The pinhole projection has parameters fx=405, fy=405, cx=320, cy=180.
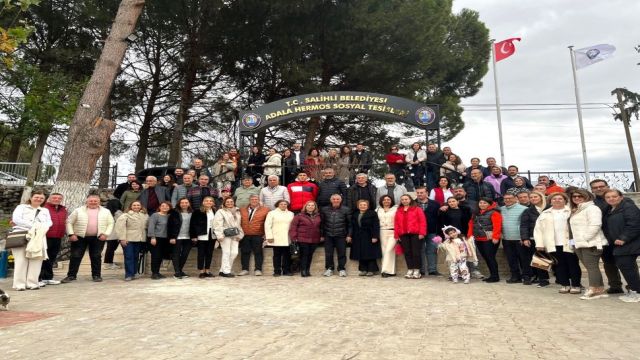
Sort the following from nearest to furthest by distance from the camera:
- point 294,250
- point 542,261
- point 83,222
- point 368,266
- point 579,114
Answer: point 542,261 → point 83,222 → point 294,250 → point 368,266 → point 579,114

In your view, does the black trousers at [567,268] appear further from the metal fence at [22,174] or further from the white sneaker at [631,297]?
the metal fence at [22,174]

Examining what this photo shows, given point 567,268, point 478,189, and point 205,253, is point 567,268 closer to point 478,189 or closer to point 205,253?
point 478,189

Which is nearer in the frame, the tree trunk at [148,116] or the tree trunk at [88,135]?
the tree trunk at [88,135]

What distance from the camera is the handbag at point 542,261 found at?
6043mm

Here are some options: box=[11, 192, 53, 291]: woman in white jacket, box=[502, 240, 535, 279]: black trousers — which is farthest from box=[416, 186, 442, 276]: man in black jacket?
box=[11, 192, 53, 291]: woman in white jacket

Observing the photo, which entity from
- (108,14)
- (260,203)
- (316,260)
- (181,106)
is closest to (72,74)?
(108,14)

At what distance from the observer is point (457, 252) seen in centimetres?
698

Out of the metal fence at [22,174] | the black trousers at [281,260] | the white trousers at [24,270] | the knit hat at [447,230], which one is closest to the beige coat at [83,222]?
the white trousers at [24,270]

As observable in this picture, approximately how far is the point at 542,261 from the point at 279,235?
14.3 ft

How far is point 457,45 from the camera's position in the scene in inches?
795

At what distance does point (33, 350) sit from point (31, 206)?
13.7 ft

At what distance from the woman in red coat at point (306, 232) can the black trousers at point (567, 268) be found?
396 centimetres

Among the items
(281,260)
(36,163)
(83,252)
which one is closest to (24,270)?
(83,252)

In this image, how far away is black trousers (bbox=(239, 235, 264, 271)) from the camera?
7816 mm
